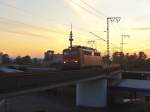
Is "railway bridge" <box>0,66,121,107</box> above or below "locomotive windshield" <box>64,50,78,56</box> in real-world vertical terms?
below

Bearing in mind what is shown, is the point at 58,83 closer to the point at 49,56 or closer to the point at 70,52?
the point at 70,52

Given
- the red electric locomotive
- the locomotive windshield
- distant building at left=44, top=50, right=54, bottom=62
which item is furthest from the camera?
distant building at left=44, top=50, right=54, bottom=62

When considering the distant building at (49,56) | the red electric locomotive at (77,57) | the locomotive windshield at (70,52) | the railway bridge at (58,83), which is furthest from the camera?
the distant building at (49,56)

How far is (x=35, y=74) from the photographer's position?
32.7 m

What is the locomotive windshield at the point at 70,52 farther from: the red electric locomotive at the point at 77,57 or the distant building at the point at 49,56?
the distant building at the point at 49,56

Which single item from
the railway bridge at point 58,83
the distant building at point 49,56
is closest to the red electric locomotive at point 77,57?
the railway bridge at point 58,83

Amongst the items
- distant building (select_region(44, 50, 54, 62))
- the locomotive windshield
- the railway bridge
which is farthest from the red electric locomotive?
distant building (select_region(44, 50, 54, 62))

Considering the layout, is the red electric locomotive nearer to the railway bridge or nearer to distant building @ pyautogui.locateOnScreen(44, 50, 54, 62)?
the railway bridge

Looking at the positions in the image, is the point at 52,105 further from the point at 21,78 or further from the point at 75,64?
the point at 21,78

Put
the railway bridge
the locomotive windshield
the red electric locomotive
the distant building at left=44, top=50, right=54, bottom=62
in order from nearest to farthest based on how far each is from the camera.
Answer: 1. the railway bridge
2. the red electric locomotive
3. the locomotive windshield
4. the distant building at left=44, top=50, right=54, bottom=62

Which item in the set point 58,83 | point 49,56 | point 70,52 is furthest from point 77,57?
point 49,56

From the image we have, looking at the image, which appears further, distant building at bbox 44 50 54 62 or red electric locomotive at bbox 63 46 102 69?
distant building at bbox 44 50 54 62

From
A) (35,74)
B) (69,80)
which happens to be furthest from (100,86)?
(35,74)

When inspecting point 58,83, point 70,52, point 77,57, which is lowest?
point 58,83
